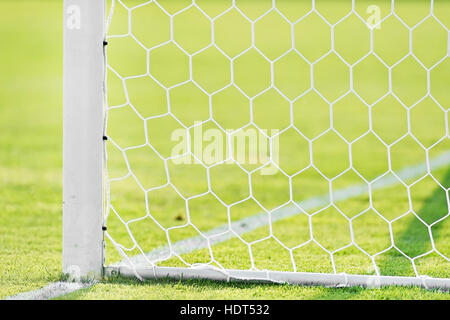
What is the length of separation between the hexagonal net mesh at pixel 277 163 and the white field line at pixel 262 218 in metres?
0.01

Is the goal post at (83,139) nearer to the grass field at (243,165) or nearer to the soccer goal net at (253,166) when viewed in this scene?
the soccer goal net at (253,166)

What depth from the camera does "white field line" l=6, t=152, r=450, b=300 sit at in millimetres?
2969

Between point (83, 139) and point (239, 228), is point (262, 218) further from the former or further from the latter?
point (83, 139)

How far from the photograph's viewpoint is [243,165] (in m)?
5.54

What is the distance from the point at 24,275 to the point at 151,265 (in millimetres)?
457

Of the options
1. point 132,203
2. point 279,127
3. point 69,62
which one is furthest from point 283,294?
point 279,127

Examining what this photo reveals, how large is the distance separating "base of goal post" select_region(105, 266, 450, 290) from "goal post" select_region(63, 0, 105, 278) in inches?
4.7

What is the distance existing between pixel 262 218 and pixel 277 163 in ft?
4.43

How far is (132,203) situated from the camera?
4.50 m

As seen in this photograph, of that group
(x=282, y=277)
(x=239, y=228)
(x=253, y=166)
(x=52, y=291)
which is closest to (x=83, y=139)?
(x=52, y=291)

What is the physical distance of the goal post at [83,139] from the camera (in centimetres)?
306

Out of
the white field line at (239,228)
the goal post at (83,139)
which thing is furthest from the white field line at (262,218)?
the goal post at (83,139)

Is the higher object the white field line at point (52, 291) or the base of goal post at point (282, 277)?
the base of goal post at point (282, 277)
